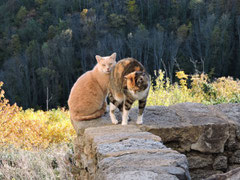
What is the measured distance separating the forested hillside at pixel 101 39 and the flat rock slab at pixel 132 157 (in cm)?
2136

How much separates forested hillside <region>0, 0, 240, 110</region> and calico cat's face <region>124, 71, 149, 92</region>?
69.0 ft

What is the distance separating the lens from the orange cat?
12.2 ft

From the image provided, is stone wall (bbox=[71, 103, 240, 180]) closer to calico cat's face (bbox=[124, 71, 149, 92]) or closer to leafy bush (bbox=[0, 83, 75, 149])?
calico cat's face (bbox=[124, 71, 149, 92])

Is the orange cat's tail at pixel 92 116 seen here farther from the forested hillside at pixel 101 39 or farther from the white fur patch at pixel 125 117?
the forested hillside at pixel 101 39

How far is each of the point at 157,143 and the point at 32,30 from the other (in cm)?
3018

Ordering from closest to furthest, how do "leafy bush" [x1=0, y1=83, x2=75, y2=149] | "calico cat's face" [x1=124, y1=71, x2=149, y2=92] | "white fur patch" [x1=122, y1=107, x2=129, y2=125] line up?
"calico cat's face" [x1=124, y1=71, x2=149, y2=92] → "white fur patch" [x1=122, y1=107, x2=129, y2=125] → "leafy bush" [x1=0, y1=83, x2=75, y2=149]

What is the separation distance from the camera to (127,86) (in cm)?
325

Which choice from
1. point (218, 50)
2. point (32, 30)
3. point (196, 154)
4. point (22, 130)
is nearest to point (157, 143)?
point (196, 154)

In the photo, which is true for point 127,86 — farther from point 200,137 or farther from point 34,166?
point 34,166

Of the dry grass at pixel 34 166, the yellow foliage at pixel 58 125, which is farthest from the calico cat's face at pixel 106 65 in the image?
the yellow foliage at pixel 58 125

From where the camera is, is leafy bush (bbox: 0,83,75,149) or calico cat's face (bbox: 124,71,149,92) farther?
leafy bush (bbox: 0,83,75,149)

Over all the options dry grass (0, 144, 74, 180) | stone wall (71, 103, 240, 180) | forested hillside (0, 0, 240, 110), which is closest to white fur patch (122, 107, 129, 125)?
stone wall (71, 103, 240, 180)

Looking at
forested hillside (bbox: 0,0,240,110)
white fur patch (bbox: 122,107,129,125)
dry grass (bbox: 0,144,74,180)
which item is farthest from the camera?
forested hillside (bbox: 0,0,240,110)

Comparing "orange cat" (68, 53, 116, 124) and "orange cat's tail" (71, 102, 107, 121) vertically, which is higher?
"orange cat" (68, 53, 116, 124)
